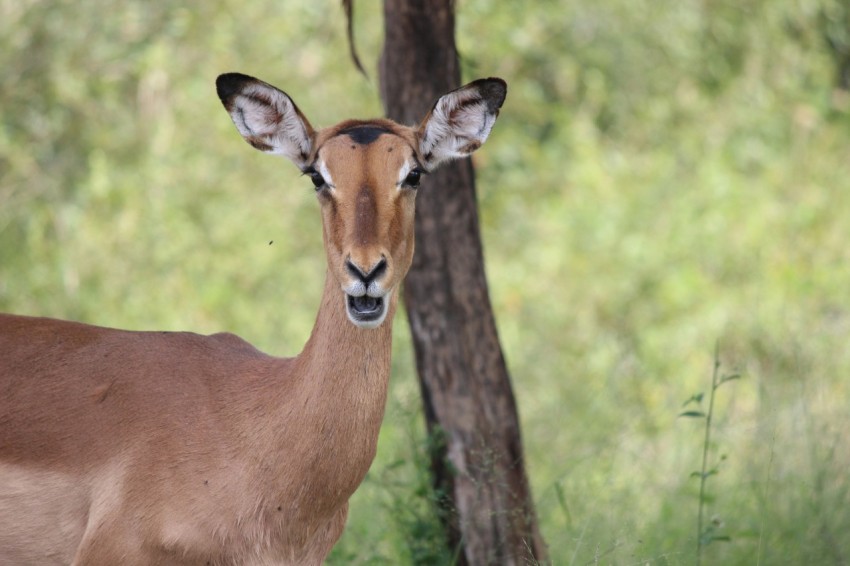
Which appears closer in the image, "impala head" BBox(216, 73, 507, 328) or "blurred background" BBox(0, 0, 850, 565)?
"impala head" BBox(216, 73, 507, 328)

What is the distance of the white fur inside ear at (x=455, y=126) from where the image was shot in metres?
4.40

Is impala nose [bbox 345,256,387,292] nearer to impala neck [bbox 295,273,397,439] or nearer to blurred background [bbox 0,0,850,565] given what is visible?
impala neck [bbox 295,273,397,439]

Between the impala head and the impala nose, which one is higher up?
the impala head

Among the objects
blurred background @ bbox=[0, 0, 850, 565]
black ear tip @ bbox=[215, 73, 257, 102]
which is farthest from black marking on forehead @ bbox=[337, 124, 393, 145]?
blurred background @ bbox=[0, 0, 850, 565]

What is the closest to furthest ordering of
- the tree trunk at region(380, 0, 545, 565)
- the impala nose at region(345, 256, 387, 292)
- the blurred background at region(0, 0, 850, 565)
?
the impala nose at region(345, 256, 387, 292) → the tree trunk at region(380, 0, 545, 565) → the blurred background at region(0, 0, 850, 565)

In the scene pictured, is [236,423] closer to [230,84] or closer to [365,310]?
[365,310]

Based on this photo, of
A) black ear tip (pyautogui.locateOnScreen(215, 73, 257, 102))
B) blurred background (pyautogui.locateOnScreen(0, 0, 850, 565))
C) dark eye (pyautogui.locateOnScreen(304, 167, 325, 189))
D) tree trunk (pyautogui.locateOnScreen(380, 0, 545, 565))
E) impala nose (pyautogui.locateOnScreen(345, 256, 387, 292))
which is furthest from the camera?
blurred background (pyautogui.locateOnScreen(0, 0, 850, 565))

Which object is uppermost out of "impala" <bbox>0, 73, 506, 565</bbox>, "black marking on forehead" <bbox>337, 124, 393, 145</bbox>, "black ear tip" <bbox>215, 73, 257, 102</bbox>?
"black ear tip" <bbox>215, 73, 257, 102</bbox>

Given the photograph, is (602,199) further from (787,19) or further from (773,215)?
(787,19)

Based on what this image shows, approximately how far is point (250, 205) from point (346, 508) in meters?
5.90

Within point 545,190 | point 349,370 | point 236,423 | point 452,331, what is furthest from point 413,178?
point 545,190

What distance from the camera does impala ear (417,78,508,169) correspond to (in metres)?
4.39

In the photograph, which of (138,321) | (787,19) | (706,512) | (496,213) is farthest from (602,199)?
Answer: (706,512)

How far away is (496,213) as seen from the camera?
416 inches
